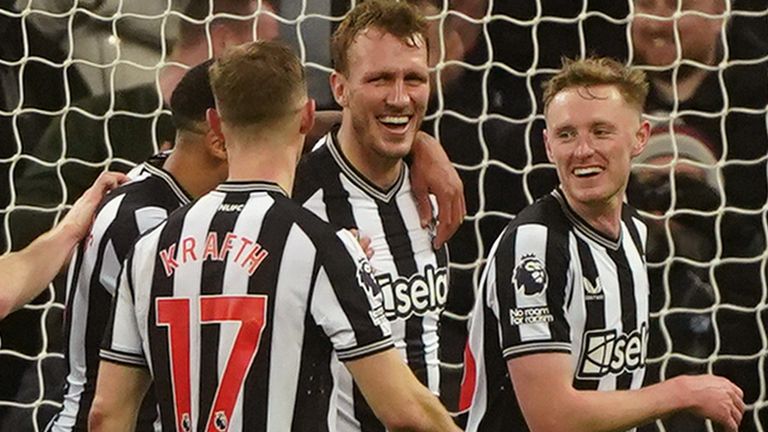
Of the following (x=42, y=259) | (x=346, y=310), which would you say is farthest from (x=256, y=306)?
(x=42, y=259)

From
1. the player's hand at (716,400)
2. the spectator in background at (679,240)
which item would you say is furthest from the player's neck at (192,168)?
the spectator in background at (679,240)

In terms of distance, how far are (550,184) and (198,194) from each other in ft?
5.03

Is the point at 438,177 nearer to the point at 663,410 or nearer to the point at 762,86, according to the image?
the point at 663,410

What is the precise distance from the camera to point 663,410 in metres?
2.75

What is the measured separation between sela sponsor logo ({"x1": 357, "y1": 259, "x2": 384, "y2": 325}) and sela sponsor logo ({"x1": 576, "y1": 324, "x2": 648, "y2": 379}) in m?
0.65

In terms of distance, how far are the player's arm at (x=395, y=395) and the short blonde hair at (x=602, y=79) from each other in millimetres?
957

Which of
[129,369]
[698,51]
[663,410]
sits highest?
[698,51]

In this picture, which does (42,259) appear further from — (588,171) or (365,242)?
(588,171)

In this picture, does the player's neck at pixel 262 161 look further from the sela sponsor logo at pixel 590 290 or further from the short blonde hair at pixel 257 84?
the sela sponsor logo at pixel 590 290

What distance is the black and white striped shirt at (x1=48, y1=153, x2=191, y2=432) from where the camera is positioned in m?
2.98

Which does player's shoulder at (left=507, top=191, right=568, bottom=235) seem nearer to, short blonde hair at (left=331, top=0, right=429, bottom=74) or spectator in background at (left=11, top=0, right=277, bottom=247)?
short blonde hair at (left=331, top=0, right=429, bottom=74)

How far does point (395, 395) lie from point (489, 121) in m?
2.14

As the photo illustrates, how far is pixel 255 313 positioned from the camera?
7.53 ft

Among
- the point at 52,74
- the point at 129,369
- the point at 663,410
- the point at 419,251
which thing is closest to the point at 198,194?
the point at 419,251
